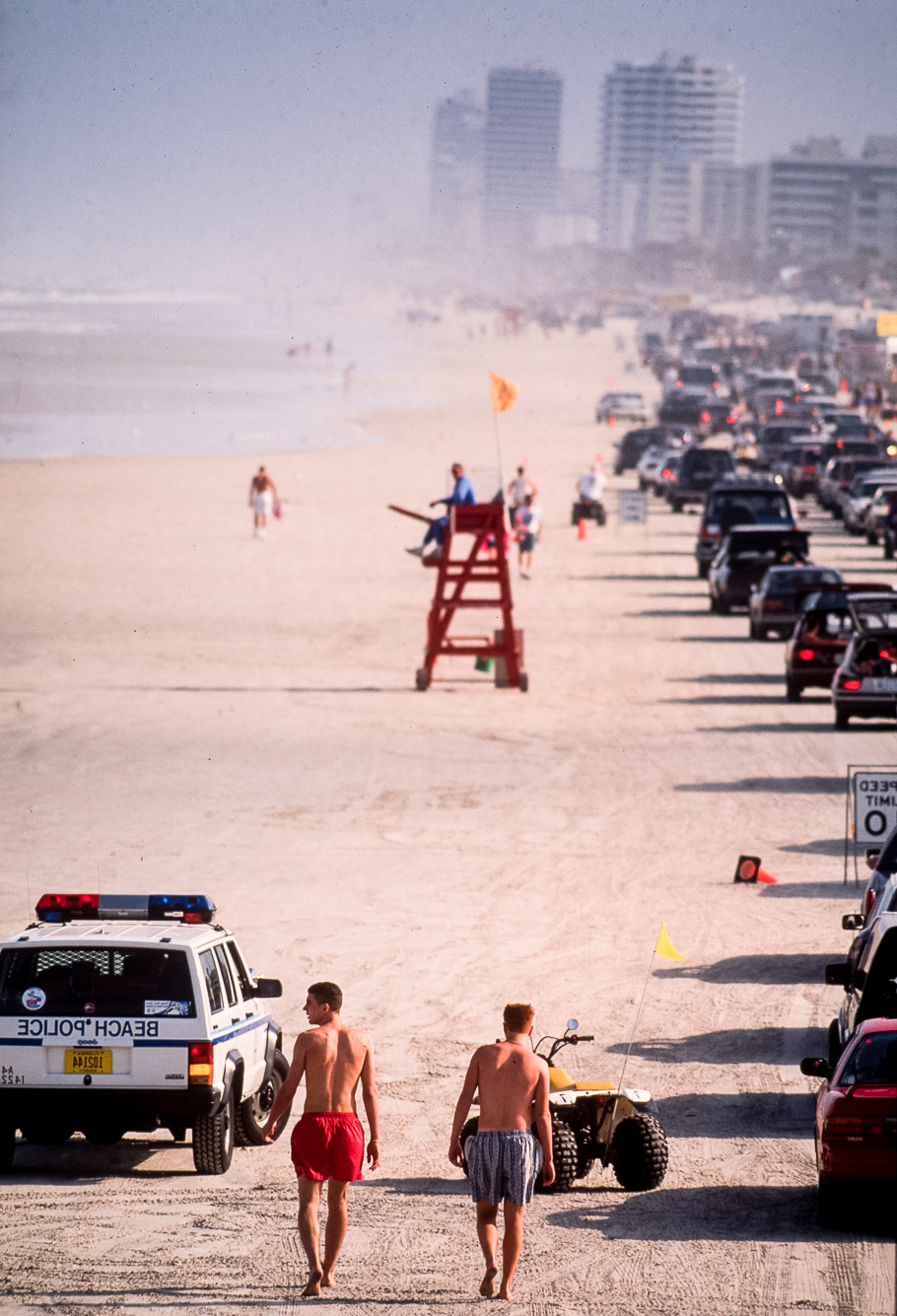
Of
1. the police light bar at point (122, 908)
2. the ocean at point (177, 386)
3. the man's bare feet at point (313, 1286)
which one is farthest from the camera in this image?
the ocean at point (177, 386)

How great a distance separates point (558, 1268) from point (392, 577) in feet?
109

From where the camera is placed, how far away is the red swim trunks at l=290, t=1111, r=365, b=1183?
8625 millimetres

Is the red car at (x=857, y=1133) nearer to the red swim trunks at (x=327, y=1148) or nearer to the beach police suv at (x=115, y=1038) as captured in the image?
the red swim trunks at (x=327, y=1148)

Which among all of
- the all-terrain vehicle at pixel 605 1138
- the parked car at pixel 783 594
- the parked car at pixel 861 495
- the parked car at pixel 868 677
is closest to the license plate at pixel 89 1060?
the all-terrain vehicle at pixel 605 1138

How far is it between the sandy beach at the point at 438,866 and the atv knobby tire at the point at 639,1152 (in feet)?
0.44

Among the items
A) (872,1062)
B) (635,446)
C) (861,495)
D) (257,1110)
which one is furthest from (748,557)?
(635,446)

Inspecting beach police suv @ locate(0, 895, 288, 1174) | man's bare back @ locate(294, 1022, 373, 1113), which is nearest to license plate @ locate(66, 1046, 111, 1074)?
beach police suv @ locate(0, 895, 288, 1174)

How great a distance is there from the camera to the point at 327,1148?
8.66m

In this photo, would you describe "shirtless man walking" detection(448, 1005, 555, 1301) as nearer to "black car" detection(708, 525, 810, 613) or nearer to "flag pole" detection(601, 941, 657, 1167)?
"flag pole" detection(601, 941, 657, 1167)

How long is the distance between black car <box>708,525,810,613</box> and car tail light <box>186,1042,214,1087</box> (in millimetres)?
27300

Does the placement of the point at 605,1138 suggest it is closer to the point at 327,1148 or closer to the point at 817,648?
the point at 327,1148

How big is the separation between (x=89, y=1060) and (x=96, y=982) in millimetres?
383

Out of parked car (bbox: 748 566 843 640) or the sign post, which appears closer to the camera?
the sign post

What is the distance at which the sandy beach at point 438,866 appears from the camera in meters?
9.14
